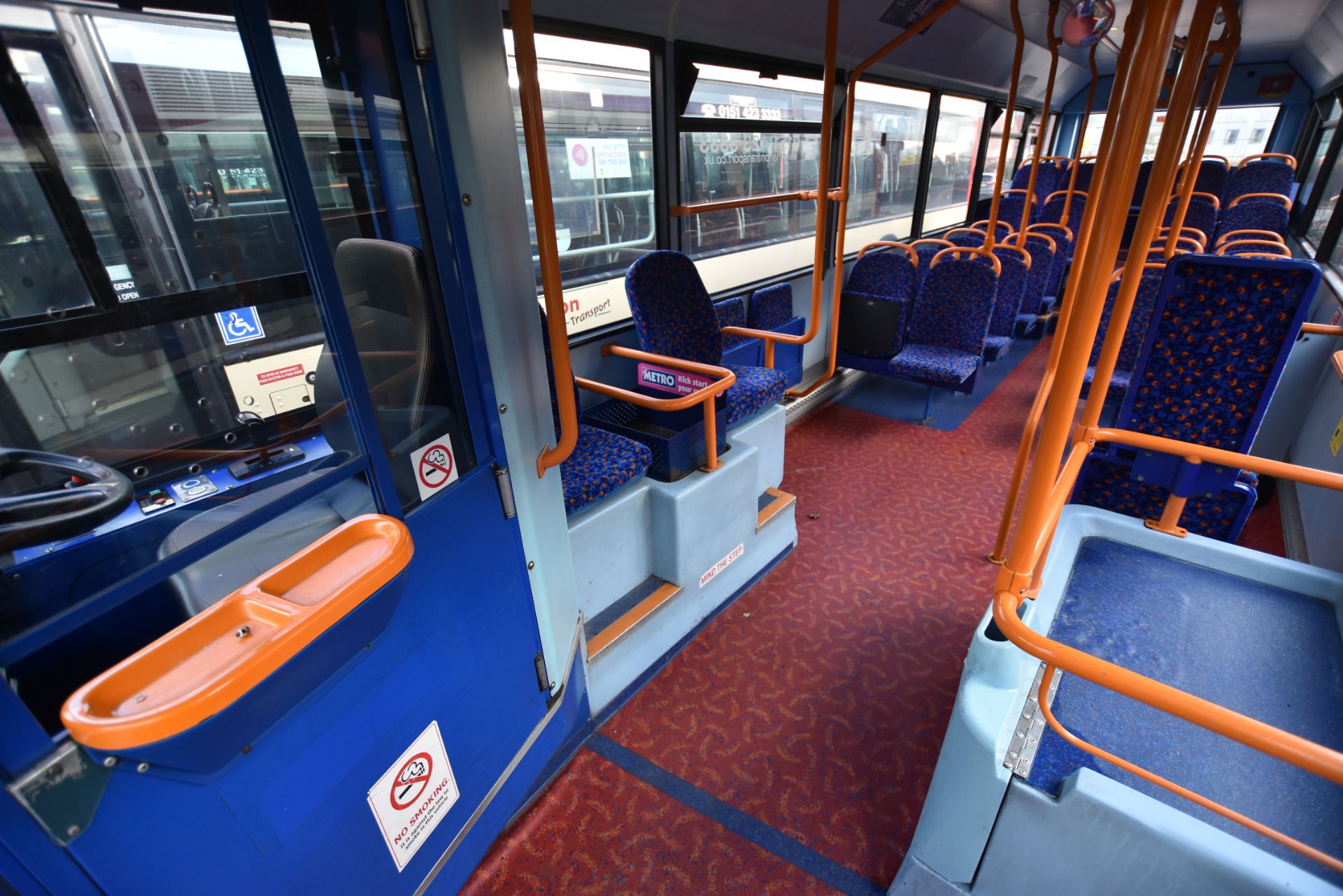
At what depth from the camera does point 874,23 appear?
13.4ft

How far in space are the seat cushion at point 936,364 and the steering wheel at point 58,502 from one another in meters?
4.21

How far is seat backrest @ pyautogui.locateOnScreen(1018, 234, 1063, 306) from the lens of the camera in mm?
5551

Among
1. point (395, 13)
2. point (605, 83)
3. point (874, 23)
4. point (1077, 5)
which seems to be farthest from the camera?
point (874, 23)

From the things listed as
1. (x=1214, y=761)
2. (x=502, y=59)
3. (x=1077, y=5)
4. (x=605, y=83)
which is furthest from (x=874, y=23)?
(x=1214, y=761)

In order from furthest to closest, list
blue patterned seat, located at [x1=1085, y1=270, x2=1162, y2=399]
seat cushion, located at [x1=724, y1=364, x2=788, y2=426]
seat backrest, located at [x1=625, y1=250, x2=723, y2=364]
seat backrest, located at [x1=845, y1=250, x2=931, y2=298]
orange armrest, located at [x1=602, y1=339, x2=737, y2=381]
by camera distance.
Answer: seat backrest, located at [x1=845, y1=250, x2=931, y2=298] < blue patterned seat, located at [x1=1085, y1=270, x2=1162, y2=399] < seat cushion, located at [x1=724, y1=364, x2=788, y2=426] < seat backrest, located at [x1=625, y1=250, x2=723, y2=364] < orange armrest, located at [x1=602, y1=339, x2=737, y2=381]

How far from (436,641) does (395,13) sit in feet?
4.07

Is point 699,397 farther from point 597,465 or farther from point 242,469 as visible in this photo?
point 242,469

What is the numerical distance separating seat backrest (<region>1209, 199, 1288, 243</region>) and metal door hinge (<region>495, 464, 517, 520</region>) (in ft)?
29.1

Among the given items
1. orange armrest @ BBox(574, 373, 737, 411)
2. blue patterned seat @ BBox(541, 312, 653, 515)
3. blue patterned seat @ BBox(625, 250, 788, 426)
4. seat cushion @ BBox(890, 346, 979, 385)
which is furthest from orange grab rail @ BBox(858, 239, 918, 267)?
blue patterned seat @ BBox(541, 312, 653, 515)

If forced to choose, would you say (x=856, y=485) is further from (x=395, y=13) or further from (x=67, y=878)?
(x=67, y=878)

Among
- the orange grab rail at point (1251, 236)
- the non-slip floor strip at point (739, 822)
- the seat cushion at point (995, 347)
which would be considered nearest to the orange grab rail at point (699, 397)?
the non-slip floor strip at point (739, 822)

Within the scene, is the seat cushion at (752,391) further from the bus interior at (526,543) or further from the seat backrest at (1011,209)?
the seat backrest at (1011,209)

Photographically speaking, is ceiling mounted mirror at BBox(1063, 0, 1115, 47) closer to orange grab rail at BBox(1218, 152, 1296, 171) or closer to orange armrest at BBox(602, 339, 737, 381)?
orange armrest at BBox(602, 339, 737, 381)

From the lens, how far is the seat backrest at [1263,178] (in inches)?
314
